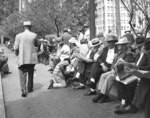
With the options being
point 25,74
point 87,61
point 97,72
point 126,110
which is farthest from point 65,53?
point 126,110

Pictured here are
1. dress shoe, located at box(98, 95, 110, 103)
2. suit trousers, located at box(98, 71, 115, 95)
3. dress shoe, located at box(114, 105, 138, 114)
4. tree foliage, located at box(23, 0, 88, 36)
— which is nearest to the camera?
dress shoe, located at box(114, 105, 138, 114)

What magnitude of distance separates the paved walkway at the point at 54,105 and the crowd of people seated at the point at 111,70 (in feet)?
0.82

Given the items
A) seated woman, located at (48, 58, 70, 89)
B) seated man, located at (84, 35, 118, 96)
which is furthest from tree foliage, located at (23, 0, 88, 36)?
seated man, located at (84, 35, 118, 96)

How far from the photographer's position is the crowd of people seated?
4.72 meters

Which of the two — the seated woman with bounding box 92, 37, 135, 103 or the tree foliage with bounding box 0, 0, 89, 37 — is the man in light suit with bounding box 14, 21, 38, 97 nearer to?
the seated woman with bounding box 92, 37, 135, 103

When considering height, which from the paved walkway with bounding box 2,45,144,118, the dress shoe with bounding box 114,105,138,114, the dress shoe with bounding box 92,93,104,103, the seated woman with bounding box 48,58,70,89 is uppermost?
the seated woman with bounding box 48,58,70,89

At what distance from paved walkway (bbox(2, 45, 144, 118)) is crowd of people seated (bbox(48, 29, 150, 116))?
0.25 meters

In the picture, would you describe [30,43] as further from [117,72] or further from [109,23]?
[109,23]

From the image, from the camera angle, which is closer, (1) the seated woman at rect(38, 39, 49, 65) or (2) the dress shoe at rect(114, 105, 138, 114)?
(2) the dress shoe at rect(114, 105, 138, 114)

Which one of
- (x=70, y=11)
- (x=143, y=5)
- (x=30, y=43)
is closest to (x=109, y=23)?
(x=70, y=11)

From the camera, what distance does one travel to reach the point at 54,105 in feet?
21.0

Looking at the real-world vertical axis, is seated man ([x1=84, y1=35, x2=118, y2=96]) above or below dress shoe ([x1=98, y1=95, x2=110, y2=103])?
above

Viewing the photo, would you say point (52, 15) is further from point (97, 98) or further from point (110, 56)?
point (97, 98)

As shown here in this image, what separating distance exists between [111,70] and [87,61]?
122 centimetres
